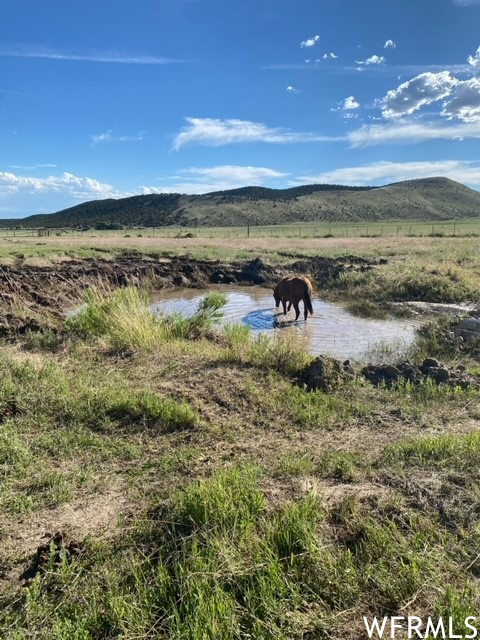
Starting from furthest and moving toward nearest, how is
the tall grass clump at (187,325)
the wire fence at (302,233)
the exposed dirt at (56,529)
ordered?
1. the wire fence at (302,233)
2. the tall grass clump at (187,325)
3. the exposed dirt at (56,529)

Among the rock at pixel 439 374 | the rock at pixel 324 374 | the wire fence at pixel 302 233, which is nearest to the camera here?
the rock at pixel 324 374

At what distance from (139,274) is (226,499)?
1873 centimetres

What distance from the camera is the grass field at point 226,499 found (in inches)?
101

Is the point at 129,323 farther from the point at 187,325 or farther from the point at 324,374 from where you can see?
the point at 324,374

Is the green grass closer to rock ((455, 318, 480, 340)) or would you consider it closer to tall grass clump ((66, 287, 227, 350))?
tall grass clump ((66, 287, 227, 350))

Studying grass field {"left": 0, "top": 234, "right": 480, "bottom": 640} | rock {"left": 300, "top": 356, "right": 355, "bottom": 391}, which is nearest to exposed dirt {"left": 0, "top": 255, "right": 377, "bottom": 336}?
grass field {"left": 0, "top": 234, "right": 480, "bottom": 640}

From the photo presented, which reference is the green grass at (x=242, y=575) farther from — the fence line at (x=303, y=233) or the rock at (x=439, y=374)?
the fence line at (x=303, y=233)

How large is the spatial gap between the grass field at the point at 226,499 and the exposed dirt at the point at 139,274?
29.3ft

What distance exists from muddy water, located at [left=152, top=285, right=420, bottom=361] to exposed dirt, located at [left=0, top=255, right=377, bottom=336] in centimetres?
246

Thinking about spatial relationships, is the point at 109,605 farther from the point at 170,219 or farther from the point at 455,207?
the point at 455,207

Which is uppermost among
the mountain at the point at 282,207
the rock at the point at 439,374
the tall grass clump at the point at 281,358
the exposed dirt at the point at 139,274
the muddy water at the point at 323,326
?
the mountain at the point at 282,207

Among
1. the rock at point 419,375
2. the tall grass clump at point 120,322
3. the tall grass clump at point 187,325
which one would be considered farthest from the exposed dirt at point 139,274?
the rock at point 419,375

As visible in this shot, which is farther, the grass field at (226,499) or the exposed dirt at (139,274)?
the exposed dirt at (139,274)

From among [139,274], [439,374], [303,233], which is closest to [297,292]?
[439,374]
